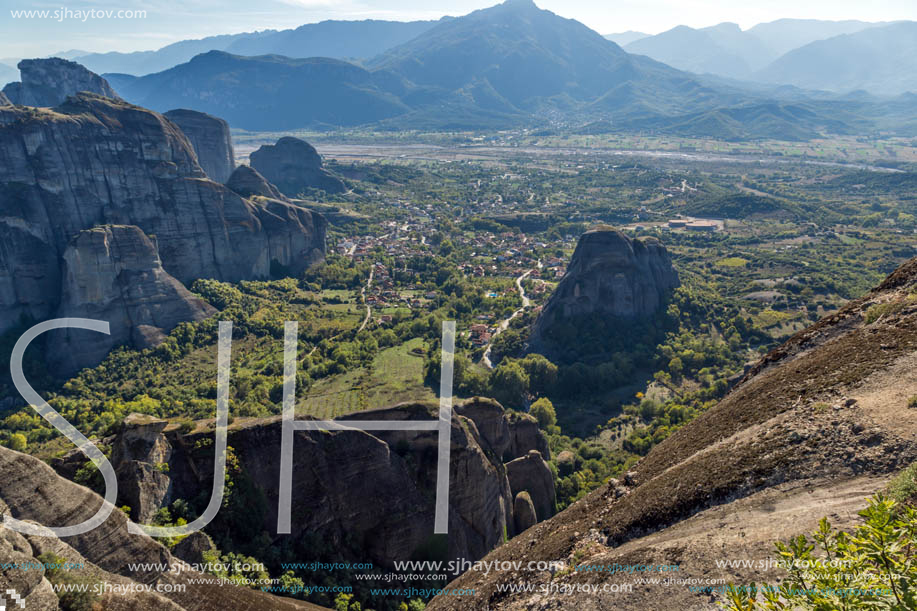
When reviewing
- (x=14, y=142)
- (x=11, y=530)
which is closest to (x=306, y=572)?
(x=11, y=530)

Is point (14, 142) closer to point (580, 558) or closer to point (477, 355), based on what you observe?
point (477, 355)

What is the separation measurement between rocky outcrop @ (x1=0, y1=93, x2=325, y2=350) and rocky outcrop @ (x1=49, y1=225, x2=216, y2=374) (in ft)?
14.4

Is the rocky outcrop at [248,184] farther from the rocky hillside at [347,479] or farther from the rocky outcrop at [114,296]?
the rocky hillside at [347,479]

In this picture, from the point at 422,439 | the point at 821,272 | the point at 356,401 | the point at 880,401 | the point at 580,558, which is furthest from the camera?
the point at 821,272

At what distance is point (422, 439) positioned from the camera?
973 inches

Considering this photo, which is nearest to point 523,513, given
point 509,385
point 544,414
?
point 544,414

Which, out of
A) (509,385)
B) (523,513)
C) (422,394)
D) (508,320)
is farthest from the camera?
(508,320)

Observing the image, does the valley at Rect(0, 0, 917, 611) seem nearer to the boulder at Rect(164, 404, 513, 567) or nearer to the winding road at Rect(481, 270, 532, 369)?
the boulder at Rect(164, 404, 513, 567)

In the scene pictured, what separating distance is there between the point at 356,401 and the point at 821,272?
88.5 m

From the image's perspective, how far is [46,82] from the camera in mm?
106188

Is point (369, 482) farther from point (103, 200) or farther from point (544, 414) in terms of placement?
point (103, 200)

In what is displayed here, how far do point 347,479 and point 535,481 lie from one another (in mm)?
15025

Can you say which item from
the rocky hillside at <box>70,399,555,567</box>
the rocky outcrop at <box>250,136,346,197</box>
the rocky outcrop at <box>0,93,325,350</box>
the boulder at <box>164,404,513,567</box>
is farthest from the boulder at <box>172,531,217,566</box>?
the rocky outcrop at <box>250,136,346,197</box>

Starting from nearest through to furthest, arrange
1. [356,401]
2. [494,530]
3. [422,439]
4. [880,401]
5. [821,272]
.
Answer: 1. [880,401]
2. [422,439]
3. [494,530]
4. [356,401]
5. [821,272]
